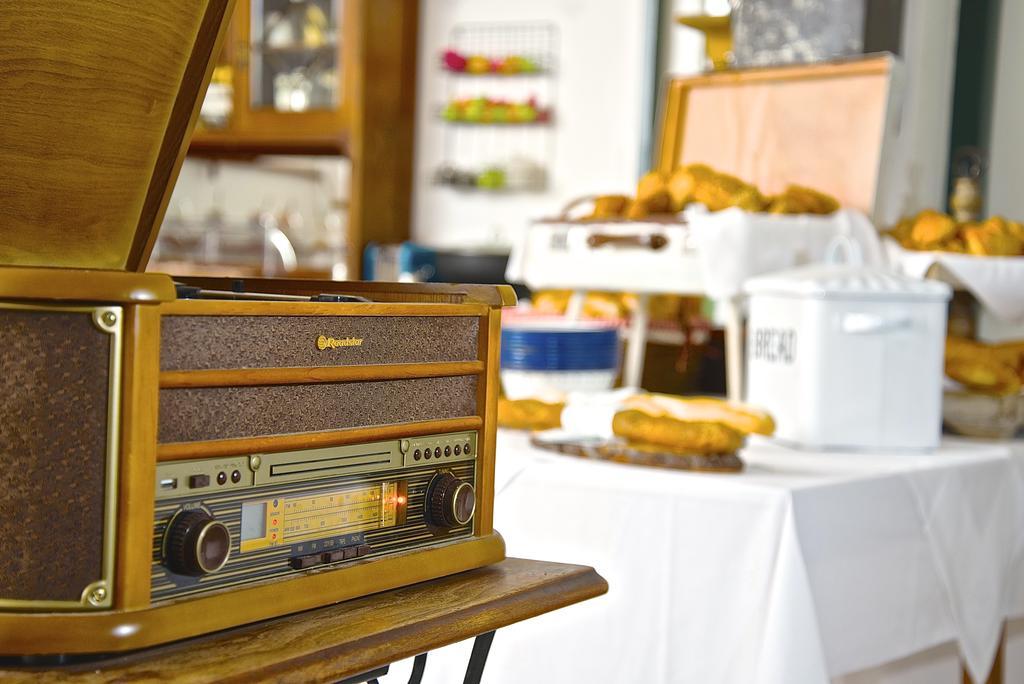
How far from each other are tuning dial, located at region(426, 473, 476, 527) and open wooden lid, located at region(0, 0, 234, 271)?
270mm

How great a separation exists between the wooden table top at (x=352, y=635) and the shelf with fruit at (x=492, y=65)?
3690 millimetres

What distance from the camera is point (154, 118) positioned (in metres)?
0.90

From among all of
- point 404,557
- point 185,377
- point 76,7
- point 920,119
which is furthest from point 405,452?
point 920,119

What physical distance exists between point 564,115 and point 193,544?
394 cm

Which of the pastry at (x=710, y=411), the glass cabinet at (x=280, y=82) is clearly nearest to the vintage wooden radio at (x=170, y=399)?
the pastry at (x=710, y=411)

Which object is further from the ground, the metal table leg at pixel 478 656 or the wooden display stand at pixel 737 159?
the wooden display stand at pixel 737 159

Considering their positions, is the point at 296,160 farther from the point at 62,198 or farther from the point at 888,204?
the point at 62,198

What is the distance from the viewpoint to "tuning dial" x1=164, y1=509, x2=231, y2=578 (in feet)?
2.43

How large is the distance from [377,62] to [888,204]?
8.16 feet

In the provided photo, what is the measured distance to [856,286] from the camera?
195 centimetres

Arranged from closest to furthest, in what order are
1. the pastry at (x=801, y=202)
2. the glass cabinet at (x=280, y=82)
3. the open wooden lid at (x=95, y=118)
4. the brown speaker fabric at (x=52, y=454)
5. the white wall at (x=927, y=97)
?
the brown speaker fabric at (x=52, y=454), the open wooden lid at (x=95, y=118), the pastry at (x=801, y=202), the white wall at (x=927, y=97), the glass cabinet at (x=280, y=82)

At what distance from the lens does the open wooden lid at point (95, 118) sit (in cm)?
82

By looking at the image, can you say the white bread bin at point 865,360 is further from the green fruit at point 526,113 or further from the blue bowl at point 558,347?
the green fruit at point 526,113

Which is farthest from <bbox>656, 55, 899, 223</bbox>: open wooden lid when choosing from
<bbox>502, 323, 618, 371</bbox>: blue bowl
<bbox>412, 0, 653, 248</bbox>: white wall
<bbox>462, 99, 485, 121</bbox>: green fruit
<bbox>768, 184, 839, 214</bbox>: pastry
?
<bbox>462, 99, 485, 121</bbox>: green fruit
